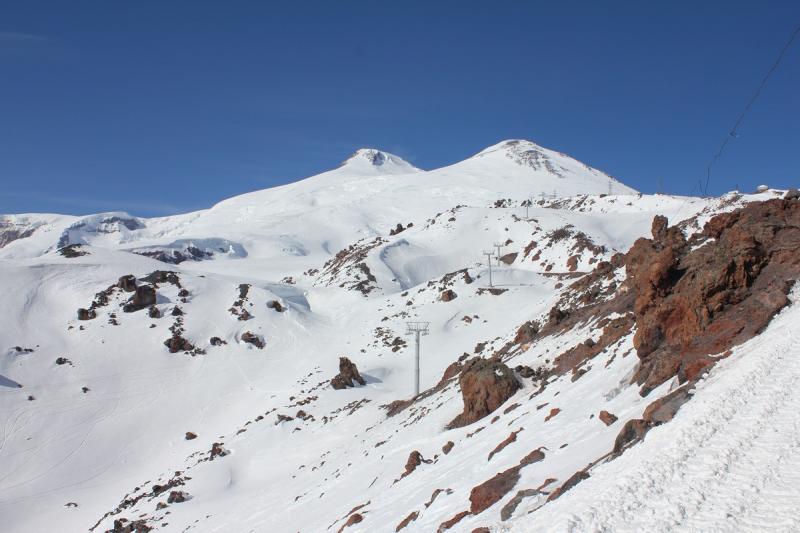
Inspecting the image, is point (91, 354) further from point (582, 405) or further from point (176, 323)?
point (582, 405)

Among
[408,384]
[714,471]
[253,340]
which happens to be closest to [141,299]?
[253,340]

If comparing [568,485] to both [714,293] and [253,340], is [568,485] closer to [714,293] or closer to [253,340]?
[714,293]

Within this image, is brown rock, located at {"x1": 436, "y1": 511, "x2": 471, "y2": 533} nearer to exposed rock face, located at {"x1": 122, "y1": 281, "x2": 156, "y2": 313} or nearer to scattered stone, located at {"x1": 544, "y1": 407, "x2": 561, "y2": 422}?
scattered stone, located at {"x1": 544, "y1": 407, "x2": 561, "y2": 422}

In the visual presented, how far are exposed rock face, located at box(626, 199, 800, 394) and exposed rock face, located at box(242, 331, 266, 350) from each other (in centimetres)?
4216

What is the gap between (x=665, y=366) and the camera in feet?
37.8

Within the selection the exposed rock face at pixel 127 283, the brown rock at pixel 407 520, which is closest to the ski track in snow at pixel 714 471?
the brown rock at pixel 407 520

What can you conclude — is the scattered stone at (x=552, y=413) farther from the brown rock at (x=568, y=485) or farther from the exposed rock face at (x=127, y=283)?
the exposed rock face at (x=127, y=283)

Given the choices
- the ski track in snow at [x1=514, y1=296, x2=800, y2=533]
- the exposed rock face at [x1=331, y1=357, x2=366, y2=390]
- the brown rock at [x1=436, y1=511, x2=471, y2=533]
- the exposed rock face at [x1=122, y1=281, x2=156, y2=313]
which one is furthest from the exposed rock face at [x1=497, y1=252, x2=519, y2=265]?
the brown rock at [x1=436, y1=511, x2=471, y2=533]

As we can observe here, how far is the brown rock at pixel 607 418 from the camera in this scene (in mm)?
10930

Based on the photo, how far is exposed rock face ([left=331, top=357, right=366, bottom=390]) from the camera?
39812 millimetres

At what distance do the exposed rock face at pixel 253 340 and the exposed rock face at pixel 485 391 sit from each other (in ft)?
114

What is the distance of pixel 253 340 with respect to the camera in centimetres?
5219

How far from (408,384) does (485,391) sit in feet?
66.5

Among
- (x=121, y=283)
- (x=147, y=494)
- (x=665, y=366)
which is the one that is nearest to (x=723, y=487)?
(x=665, y=366)
